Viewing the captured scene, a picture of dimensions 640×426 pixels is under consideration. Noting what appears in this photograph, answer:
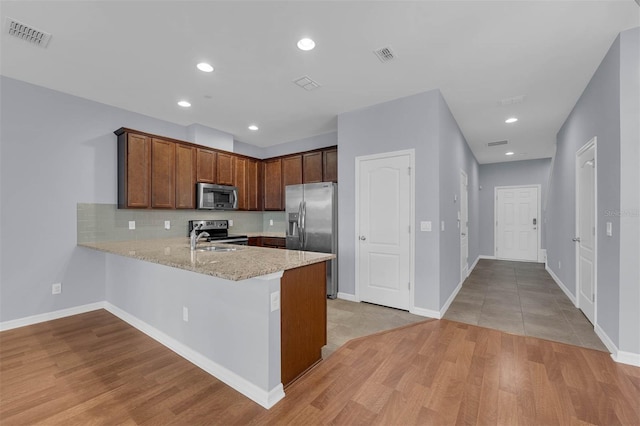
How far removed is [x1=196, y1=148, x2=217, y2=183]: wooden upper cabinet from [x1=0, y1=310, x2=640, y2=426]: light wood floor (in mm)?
2604

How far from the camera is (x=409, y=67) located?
9.58 feet

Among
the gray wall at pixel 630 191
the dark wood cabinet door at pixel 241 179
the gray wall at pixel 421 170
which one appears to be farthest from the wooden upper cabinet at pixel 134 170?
the gray wall at pixel 630 191

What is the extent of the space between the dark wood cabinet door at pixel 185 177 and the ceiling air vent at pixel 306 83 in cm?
226

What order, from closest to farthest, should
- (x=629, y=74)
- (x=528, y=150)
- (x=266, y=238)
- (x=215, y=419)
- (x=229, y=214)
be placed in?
(x=215, y=419)
(x=629, y=74)
(x=266, y=238)
(x=229, y=214)
(x=528, y=150)

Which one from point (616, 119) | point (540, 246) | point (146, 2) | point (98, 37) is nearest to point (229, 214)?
point (98, 37)

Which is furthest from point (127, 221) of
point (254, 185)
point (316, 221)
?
point (316, 221)

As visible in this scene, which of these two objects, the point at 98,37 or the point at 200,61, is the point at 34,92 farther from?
the point at 200,61

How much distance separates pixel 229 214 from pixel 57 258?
8.48ft

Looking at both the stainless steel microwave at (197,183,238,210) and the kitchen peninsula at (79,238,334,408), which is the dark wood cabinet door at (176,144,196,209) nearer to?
the stainless steel microwave at (197,183,238,210)

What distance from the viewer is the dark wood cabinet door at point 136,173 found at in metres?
3.81

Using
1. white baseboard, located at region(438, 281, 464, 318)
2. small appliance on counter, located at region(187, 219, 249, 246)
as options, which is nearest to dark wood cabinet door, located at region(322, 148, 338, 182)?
small appliance on counter, located at region(187, 219, 249, 246)

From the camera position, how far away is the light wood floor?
176 cm

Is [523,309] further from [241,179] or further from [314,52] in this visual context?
[241,179]

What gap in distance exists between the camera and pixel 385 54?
2.68m
